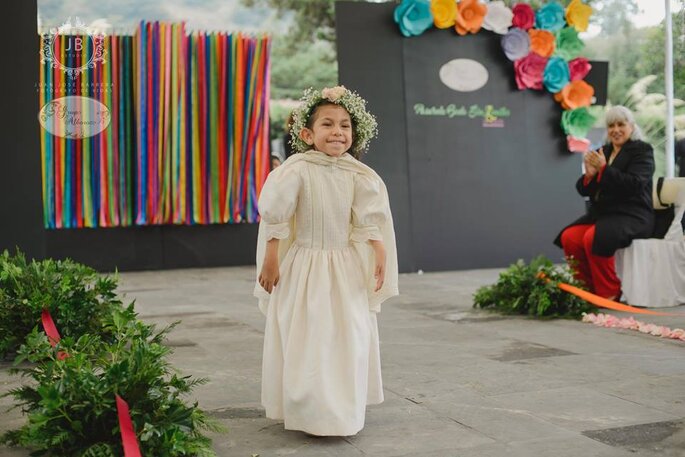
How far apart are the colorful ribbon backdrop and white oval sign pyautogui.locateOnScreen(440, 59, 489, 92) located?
2188 millimetres

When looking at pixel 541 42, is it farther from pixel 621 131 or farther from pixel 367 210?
pixel 367 210

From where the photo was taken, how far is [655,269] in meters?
7.24

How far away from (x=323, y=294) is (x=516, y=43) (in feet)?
24.7

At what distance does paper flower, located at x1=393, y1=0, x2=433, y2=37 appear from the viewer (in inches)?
393

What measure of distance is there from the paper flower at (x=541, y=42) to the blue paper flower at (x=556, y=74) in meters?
0.12

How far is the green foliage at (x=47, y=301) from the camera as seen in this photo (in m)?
4.97

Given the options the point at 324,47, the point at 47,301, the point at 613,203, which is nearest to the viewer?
the point at 47,301

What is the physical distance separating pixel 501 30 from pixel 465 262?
2687mm

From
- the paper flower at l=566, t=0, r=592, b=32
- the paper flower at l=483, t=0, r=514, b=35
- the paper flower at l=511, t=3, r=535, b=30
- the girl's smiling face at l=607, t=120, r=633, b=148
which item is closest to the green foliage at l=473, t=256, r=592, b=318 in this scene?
the girl's smiling face at l=607, t=120, r=633, b=148

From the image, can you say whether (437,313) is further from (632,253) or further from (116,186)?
(116,186)

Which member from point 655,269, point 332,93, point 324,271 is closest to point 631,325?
point 655,269

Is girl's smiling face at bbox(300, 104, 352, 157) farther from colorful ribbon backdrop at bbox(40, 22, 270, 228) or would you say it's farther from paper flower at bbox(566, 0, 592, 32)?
paper flower at bbox(566, 0, 592, 32)

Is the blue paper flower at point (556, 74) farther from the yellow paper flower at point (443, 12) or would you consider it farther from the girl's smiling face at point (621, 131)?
the girl's smiling face at point (621, 131)

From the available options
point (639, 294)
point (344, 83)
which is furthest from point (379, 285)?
point (344, 83)
